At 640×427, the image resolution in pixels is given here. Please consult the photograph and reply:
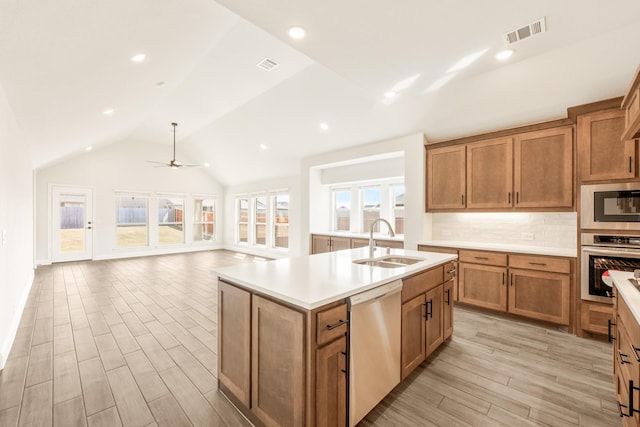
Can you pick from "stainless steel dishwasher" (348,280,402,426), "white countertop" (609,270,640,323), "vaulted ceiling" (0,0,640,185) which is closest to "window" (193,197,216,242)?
"vaulted ceiling" (0,0,640,185)

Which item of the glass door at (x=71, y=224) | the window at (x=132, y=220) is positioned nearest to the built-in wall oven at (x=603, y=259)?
the window at (x=132, y=220)

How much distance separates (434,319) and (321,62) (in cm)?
256

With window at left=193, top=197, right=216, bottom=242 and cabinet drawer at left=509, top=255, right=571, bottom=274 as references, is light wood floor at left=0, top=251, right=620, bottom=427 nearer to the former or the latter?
cabinet drawer at left=509, top=255, right=571, bottom=274

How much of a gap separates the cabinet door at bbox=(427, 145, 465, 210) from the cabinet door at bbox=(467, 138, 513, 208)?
11 cm

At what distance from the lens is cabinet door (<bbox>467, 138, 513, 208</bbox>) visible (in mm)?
3688

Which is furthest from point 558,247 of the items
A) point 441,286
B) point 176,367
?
point 176,367

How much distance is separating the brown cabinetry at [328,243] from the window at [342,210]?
2.45 ft

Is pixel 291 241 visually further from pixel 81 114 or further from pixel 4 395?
pixel 4 395

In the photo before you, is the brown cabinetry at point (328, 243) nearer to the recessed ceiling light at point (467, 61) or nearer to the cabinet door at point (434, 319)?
the cabinet door at point (434, 319)

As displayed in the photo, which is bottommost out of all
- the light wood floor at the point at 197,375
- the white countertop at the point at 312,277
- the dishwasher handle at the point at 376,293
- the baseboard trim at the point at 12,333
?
the light wood floor at the point at 197,375

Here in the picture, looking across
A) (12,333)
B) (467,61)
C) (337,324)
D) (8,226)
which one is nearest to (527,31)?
(467,61)

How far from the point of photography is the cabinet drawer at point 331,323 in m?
1.46

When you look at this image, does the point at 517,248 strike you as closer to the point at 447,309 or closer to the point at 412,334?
the point at 447,309

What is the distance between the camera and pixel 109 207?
7.96 metres
